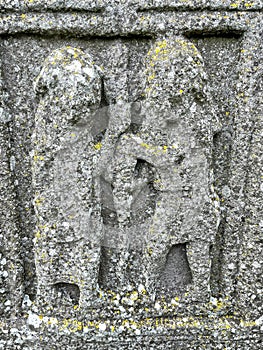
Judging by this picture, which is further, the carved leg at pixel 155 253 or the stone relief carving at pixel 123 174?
the carved leg at pixel 155 253

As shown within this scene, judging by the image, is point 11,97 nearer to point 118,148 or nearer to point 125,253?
point 118,148

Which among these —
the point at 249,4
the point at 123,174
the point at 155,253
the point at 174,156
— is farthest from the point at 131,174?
the point at 249,4

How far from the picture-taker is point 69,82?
164 centimetres

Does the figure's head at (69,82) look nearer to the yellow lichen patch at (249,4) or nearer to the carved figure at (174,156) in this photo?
the carved figure at (174,156)

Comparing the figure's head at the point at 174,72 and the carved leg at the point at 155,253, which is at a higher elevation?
the figure's head at the point at 174,72

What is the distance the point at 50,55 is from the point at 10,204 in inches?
25.3

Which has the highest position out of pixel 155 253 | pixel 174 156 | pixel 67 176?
pixel 174 156

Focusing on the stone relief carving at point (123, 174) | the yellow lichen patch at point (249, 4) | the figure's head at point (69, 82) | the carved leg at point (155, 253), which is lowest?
the carved leg at point (155, 253)

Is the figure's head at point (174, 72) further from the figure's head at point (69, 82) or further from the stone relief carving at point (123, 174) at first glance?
the figure's head at point (69, 82)

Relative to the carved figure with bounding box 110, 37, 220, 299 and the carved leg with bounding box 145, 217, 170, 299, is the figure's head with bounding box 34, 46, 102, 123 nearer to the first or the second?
the carved figure with bounding box 110, 37, 220, 299

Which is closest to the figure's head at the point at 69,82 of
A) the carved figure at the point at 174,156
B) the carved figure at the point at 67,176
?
the carved figure at the point at 67,176

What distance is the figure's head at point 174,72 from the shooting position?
1.67 m

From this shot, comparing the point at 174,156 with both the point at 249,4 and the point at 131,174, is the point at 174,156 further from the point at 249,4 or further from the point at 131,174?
the point at 249,4

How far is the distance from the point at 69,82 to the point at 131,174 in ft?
1.47
